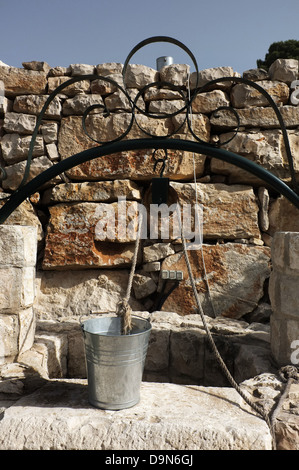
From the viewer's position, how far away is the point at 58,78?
12.9ft

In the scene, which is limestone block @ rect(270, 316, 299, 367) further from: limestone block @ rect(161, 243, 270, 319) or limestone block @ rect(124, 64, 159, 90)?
limestone block @ rect(124, 64, 159, 90)

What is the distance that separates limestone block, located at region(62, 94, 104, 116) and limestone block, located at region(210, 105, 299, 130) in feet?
4.33

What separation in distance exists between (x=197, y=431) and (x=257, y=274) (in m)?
2.35

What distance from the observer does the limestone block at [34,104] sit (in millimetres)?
3875

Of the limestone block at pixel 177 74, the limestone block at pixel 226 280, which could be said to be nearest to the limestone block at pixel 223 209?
the limestone block at pixel 226 280

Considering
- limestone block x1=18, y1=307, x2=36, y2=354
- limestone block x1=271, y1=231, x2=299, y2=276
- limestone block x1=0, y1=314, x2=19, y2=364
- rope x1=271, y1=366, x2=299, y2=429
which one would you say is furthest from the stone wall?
rope x1=271, y1=366, x2=299, y2=429

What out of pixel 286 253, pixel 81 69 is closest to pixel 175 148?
pixel 286 253

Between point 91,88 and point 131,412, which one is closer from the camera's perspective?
point 131,412

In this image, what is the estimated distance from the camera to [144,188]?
3.96 m

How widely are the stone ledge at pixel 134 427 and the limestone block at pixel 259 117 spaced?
294cm

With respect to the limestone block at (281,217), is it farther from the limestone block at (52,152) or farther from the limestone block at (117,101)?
the limestone block at (52,152)

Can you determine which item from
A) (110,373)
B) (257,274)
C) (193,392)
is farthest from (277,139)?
(110,373)

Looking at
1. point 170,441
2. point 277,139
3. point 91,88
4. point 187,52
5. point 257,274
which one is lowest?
point 170,441

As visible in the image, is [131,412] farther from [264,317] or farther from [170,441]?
[264,317]
